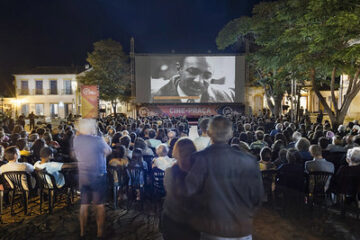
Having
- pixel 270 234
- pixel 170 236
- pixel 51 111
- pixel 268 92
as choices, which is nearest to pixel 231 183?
pixel 170 236

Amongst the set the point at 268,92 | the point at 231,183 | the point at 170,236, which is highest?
the point at 268,92

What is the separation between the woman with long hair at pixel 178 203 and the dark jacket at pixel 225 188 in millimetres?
239

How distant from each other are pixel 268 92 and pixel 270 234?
1840 centimetres

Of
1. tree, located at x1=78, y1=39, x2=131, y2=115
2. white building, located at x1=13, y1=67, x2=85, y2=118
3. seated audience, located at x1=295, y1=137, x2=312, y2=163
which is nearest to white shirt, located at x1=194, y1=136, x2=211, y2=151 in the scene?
seated audience, located at x1=295, y1=137, x2=312, y2=163

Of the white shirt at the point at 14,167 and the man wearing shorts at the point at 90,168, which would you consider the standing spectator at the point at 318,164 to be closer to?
the man wearing shorts at the point at 90,168

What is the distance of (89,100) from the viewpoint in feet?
37.2

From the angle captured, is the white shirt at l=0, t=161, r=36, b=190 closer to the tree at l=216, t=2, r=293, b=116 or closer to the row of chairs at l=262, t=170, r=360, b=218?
the row of chairs at l=262, t=170, r=360, b=218

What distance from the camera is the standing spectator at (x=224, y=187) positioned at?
1896 mm

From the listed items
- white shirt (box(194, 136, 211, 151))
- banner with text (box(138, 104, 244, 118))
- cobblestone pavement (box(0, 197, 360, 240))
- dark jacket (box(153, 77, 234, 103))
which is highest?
dark jacket (box(153, 77, 234, 103))

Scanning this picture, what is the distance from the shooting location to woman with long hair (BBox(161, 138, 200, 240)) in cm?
218

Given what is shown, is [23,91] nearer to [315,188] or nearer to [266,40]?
[266,40]

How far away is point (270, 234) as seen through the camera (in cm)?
381

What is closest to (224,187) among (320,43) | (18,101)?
(320,43)

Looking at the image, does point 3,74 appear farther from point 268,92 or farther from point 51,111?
point 268,92
